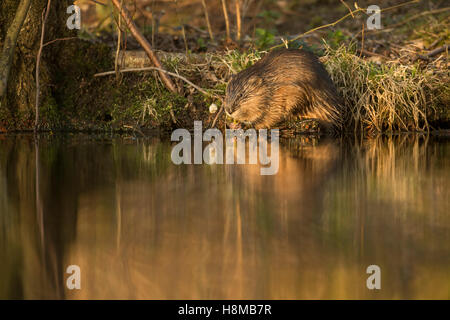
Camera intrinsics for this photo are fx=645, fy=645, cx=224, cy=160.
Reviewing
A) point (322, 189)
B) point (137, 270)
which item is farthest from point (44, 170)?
point (137, 270)

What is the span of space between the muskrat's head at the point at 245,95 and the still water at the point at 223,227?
4.08ft

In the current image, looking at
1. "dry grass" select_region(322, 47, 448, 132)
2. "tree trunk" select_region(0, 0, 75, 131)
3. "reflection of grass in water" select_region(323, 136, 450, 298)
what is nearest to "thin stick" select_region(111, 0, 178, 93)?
"tree trunk" select_region(0, 0, 75, 131)

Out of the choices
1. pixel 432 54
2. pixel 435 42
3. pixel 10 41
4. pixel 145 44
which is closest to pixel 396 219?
pixel 10 41

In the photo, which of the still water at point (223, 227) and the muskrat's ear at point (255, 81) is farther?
the muskrat's ear at point (255, 81)

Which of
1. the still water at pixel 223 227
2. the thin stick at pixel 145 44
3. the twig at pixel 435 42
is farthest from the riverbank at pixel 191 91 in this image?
the still water at pixel 223 227

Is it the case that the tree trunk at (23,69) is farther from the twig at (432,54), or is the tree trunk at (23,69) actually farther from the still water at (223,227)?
the twig at (432,54)

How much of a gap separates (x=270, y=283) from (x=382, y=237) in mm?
830

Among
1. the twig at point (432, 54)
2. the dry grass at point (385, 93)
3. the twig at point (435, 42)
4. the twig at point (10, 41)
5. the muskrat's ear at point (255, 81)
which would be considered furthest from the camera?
the twig at point (435, 42)

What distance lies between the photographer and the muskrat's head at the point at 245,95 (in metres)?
6.49

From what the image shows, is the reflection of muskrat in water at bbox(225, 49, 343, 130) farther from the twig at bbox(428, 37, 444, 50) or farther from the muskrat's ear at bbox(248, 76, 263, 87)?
the twig at bbox(428, 37, 444, 50)

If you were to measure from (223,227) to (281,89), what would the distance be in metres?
3.59

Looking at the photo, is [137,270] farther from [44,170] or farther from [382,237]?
[44,170]

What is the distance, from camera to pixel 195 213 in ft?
11.6

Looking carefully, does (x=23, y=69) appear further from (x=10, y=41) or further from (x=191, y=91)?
(x=191, y=91)
